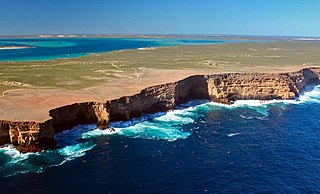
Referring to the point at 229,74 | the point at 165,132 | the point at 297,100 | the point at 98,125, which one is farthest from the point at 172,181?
the point at 297,100

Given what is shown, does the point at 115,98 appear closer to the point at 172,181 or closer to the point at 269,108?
the point at 172,181

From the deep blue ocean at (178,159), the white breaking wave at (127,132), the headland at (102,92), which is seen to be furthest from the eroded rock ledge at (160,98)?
the deep blue ocean at (178,159)

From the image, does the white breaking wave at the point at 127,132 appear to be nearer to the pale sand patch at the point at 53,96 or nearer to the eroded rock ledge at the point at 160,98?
the eroded rock ledge at the point at 160,98

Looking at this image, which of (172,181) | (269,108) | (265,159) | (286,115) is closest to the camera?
(172,181)

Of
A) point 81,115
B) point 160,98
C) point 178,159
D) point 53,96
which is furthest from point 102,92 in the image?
point 178,159

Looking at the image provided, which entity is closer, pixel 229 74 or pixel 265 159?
pixel 265 159

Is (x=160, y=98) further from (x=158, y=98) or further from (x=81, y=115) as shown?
(x=81, y=115)

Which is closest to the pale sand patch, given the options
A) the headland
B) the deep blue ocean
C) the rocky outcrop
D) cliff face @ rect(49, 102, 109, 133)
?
the headland
